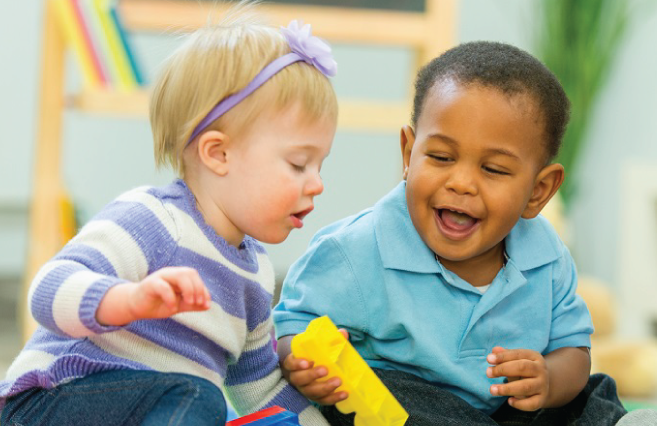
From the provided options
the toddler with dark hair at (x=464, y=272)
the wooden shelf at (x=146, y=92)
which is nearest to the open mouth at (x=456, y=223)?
the toddler with dark hair at (x=464, y=272)

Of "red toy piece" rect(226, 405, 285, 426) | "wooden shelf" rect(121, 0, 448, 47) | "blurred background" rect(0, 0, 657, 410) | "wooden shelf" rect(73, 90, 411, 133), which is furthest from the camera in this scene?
"blurred background" rect(0, 0, 657, 410)

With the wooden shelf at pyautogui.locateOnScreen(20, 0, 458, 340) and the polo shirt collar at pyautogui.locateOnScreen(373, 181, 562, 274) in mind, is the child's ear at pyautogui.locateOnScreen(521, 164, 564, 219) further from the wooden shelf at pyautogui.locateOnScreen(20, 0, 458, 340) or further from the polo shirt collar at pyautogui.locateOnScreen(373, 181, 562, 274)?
the wooden shelf at pyautogui.locateOnScreen(20, 0, 458, 340)

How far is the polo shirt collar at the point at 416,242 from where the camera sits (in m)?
1.18

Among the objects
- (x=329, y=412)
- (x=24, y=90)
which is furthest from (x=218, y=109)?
(x=24, y=90)

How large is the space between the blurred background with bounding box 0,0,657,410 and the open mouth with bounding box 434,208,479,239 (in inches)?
89.2

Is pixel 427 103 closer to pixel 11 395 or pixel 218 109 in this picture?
pixel 218 109

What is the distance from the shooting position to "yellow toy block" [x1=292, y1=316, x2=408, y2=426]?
1.03m

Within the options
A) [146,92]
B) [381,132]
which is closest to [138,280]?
[146,92]

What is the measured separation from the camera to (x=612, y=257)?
11.9 feet

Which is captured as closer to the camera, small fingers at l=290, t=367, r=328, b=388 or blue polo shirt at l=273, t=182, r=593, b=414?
small fingers at l=290, t=367, r=328, b=388

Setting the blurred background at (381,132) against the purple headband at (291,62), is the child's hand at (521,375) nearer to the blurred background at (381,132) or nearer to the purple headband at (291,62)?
the purple headband at (291,62)

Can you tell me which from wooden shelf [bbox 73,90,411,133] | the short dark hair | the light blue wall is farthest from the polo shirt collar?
the light blue wall

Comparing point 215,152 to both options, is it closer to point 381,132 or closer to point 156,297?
point 156,297

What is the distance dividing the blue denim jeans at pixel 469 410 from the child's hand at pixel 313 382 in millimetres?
76
